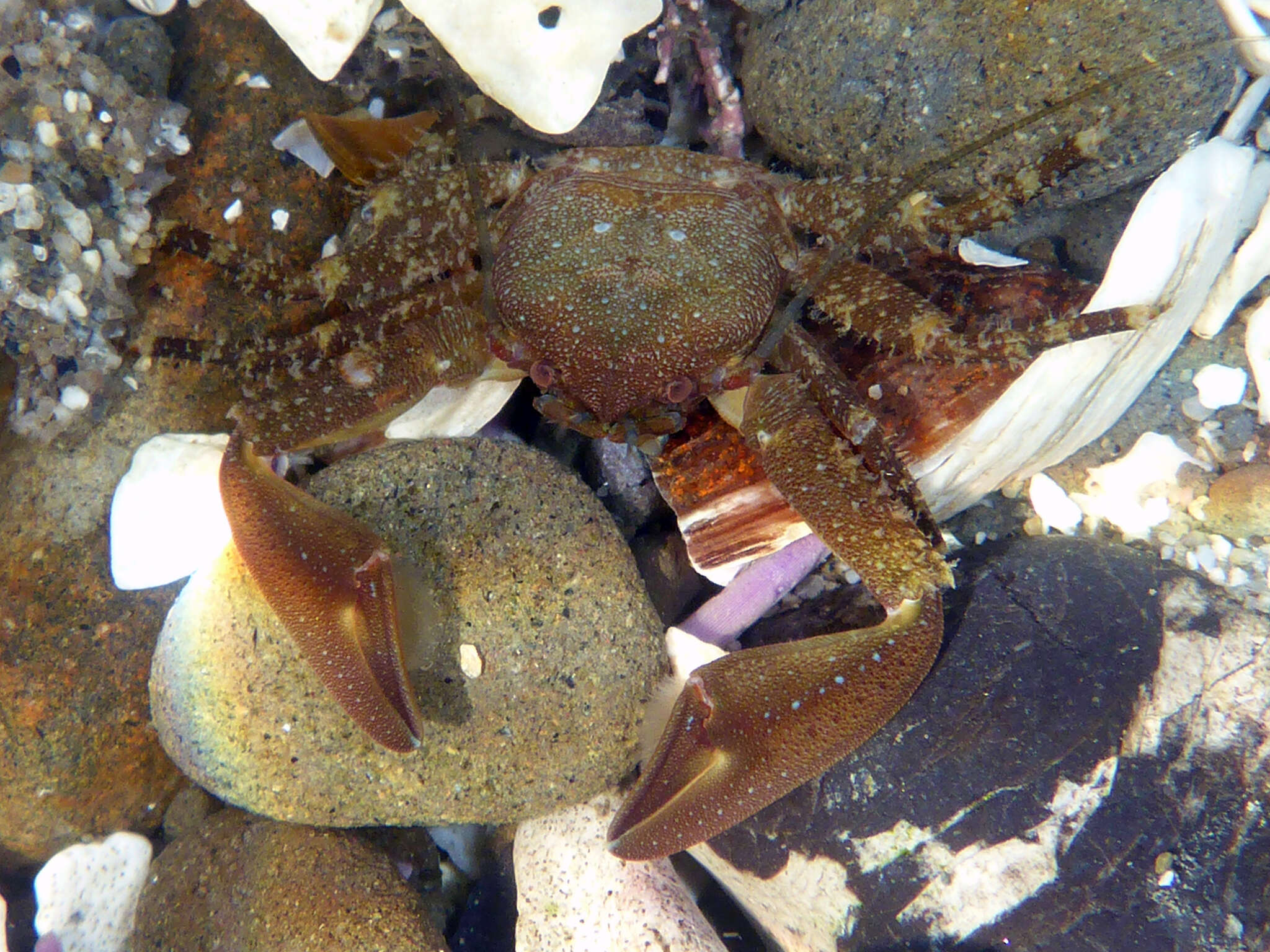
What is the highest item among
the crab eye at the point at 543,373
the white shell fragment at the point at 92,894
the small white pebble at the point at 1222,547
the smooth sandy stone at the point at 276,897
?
the crab eye at the point at 543,373

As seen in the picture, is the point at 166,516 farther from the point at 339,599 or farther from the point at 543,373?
the point at 543,373

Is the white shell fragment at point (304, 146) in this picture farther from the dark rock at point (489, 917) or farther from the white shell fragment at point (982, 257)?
the dark rock at point (489, 917)

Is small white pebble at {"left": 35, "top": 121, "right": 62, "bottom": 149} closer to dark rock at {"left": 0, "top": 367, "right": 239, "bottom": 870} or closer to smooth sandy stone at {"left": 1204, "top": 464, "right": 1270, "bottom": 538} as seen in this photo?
dark rock at {"left": 0, "top": 367, "right": 239, "bottom": 870}

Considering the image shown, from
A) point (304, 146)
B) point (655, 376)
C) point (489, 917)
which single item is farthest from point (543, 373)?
point (489, 917)

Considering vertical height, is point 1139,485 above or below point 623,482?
above

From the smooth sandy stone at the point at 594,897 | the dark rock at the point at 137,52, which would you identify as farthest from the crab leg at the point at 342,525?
the dark rock at the point at 137,52

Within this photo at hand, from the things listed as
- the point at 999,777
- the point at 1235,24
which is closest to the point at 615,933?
the point at 999,777

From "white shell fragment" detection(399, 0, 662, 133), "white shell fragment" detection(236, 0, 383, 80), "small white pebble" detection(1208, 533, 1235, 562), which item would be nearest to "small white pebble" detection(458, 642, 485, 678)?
"white shell fragment" detection(399, 0, 662, 133)
